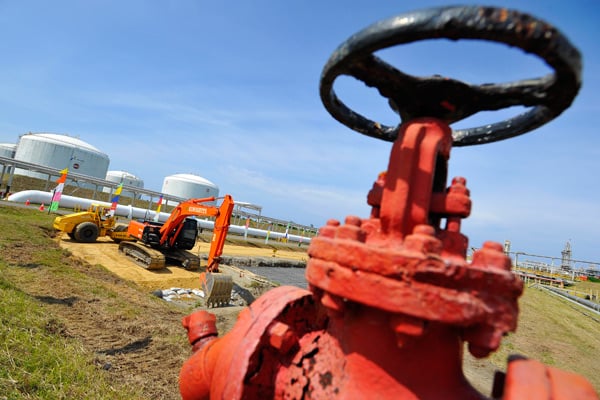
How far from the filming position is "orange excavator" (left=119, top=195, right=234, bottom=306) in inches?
347

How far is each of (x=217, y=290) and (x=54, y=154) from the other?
32.9m

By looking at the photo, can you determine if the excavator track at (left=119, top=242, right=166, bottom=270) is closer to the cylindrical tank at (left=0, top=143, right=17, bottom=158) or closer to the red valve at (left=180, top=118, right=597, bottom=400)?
the red valve at (left=180, top=118, right=597, bottom=400)

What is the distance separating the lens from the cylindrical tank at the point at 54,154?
31.3 metres

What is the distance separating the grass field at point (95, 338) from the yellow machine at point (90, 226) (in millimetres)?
2992

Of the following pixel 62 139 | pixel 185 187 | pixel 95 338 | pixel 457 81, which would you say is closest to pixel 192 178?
pixel 185 187

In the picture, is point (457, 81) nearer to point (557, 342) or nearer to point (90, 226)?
point (557, 342)

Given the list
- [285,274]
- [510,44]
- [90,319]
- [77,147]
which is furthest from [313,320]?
[77,147]

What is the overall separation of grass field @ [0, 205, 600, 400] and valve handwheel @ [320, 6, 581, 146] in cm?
305

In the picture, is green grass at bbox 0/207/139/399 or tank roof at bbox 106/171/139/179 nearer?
green grass at bbox 0/207/139/399

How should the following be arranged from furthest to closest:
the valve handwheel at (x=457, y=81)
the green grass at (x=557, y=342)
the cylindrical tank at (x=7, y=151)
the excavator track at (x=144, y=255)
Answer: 1. the cylindrical tank at (x=7, y=151)
2. the excavator track at (x=144, y=255)
3. the green grass at (x=557, y=342)
4. the valve handwheel at (x=457, y=81)

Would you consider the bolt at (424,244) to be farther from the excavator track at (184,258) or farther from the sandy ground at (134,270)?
the excavator track at (184,258)

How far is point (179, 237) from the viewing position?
37.1 ft

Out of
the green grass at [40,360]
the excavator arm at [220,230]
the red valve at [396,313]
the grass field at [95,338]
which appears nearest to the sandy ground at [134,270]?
the grass field at [95,338]

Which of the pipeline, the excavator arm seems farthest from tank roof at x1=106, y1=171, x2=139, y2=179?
the pipeline
